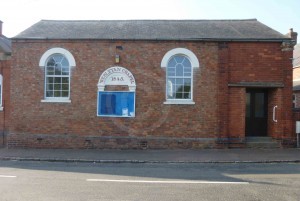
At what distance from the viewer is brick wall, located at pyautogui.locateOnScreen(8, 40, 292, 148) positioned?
1373cm

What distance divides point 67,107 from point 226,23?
8.92m

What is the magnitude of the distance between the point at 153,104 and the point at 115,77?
2058mm

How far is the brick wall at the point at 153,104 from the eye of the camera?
1373 centimetres

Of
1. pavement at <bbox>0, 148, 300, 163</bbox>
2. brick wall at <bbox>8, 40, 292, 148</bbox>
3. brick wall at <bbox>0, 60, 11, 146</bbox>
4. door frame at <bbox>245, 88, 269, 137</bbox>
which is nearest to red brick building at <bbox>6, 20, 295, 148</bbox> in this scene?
brick wall at <bbox>8, 40, 292, 148</bbox>

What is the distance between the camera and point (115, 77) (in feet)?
45.8

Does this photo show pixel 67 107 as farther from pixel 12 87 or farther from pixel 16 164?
pixel 16 164

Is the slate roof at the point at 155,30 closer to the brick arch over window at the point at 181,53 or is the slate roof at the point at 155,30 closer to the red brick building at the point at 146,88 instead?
the red brick building at the point at 146,88

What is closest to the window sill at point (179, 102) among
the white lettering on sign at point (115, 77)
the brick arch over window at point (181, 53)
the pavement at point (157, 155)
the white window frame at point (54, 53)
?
the brick arch over window at point (181, 53)

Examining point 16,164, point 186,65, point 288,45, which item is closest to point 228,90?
point 186,65

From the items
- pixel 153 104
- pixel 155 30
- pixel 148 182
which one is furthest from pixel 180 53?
pixel 148 182

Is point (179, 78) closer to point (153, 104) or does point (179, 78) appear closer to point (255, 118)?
point (153, 104)

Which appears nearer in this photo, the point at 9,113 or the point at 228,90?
the point at 228,90

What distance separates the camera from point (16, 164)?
10.5 meters

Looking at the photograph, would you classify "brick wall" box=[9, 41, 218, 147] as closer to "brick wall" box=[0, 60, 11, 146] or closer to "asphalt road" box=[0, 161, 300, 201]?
"brick wall" box=[0, 60, 11, 146]
